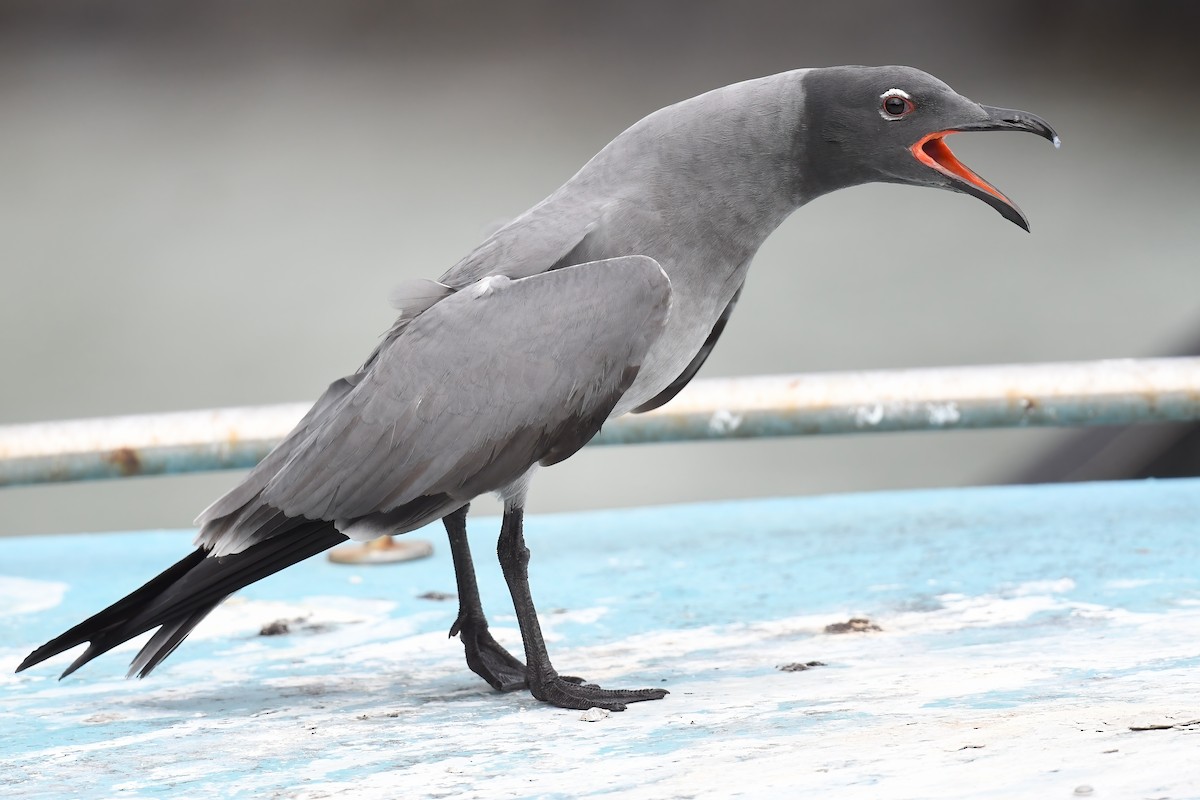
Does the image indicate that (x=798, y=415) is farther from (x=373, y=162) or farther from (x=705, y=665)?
(x=373, y=162)

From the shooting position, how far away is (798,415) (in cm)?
239

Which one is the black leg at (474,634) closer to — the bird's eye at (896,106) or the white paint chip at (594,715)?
the white paint chip at (594,715)

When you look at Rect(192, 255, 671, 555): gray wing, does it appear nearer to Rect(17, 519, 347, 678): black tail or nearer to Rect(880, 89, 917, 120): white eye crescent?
Rect(17, 519, 347, 678): black tail

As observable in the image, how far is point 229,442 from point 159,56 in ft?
7.32

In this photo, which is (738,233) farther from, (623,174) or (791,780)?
(791,780)

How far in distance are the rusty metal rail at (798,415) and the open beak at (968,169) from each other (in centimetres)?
70

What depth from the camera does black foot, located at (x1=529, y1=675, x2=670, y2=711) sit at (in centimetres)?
155

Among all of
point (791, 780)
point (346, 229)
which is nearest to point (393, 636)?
point (791, 780)

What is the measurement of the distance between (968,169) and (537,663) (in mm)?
814

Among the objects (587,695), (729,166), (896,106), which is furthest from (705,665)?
(896,106)

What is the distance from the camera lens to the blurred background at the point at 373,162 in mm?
4160

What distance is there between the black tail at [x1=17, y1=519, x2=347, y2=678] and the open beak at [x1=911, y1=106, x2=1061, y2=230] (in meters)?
0.87

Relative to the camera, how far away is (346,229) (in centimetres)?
430

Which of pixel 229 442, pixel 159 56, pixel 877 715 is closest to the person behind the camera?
pixel 877 715
